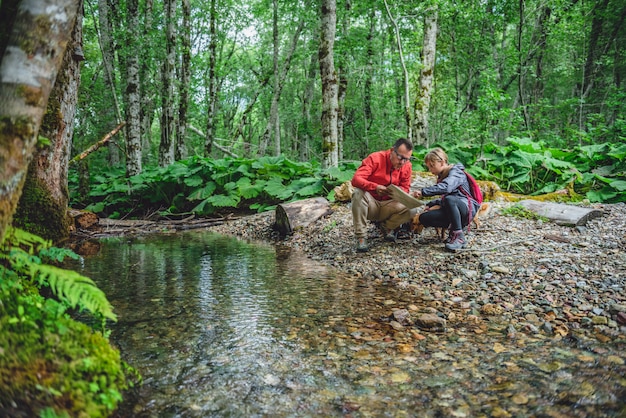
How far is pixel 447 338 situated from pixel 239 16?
2007 centimetres

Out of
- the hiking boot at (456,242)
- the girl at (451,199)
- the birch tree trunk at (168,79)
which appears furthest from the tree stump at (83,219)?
the hiking boot at (456,242)

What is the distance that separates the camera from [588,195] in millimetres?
8078

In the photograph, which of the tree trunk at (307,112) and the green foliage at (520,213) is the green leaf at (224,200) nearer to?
the green foliage at (520,213)

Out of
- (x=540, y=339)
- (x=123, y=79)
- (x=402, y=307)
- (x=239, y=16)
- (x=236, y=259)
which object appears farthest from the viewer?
(x=239, y=16)

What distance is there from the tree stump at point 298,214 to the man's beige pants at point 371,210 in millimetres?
2419

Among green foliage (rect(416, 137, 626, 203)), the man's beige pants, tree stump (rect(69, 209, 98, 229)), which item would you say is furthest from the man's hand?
tree stump (rect(69, 209, 98, 229))

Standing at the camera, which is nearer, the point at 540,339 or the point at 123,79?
the point at 540,339

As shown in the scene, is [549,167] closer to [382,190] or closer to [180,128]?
[382,190]

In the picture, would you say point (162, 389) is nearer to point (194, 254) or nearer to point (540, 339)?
point (540, 339)

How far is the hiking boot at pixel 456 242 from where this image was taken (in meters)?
5.18

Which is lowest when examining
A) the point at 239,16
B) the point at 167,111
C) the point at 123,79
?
the point at 167,111

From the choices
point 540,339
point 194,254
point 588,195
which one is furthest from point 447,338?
point 588,195

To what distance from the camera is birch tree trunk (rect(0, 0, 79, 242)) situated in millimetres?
1750

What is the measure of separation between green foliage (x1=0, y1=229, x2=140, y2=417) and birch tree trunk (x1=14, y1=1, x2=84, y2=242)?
4.51 feet
